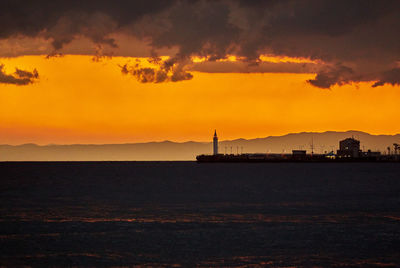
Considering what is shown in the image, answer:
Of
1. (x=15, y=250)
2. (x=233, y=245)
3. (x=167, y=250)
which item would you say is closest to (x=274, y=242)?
(x=233, y=245)

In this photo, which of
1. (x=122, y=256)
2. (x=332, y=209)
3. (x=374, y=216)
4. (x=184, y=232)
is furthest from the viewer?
(x=332, y=209)

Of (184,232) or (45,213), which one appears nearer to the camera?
(184,232)

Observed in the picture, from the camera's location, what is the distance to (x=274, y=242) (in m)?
41.0

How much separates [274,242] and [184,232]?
874 centimetres

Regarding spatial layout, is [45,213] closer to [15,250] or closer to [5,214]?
[5,214]

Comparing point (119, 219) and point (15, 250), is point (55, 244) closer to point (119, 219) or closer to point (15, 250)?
point (15, 250)

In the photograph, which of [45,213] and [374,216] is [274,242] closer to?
[374,216]

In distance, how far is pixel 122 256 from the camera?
1432 inches

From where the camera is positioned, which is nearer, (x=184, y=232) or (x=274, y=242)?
A: (x=274, y=242)

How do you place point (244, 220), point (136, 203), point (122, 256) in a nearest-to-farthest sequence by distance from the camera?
→ point (122, 256) → point (244, 220) → point (136, 203)

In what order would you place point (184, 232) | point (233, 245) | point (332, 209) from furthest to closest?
1. point (332, 209)
2. point (184, 232)
3. point (233, 245)

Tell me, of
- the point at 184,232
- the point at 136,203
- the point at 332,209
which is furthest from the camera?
the point at 136,203

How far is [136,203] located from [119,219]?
825 inches

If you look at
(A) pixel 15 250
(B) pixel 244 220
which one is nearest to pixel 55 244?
(A) pixel 15 250
